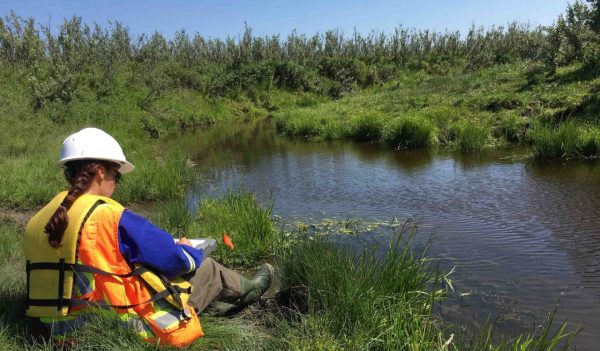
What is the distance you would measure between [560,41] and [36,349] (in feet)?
70.1

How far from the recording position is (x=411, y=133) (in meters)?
15.0

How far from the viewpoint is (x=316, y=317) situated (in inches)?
145

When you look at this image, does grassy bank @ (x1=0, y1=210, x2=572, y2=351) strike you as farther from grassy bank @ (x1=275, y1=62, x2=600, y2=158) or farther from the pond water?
grassy bank @ (x1=275, y1=62, x2=600, y2=158)

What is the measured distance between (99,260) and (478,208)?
6.68m

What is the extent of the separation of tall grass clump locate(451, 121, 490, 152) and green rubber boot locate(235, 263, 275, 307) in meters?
10.0

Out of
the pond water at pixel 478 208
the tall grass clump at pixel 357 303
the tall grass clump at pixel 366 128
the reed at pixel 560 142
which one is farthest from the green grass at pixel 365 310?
the tall grass clump at pixel 366 128

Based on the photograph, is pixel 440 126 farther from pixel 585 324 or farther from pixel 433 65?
pixel 433 65

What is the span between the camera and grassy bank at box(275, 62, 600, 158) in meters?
11.5

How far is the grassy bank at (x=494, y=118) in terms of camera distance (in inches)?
455

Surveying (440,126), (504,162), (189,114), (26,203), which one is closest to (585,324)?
(504,162)

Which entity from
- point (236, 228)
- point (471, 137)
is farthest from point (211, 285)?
point (471, 137)

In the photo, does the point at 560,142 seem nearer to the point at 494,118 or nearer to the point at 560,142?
the point at 560,142

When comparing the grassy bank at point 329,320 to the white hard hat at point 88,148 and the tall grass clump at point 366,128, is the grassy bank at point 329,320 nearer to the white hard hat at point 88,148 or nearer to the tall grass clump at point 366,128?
the white hard hat at point 88,148

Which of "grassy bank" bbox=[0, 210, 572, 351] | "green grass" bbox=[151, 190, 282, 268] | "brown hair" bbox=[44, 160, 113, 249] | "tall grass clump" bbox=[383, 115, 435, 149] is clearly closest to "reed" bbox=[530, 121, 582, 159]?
"tall grass clump" bbox=[383, 115, 435, 149]
